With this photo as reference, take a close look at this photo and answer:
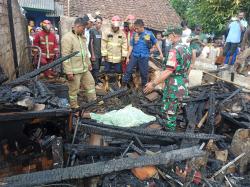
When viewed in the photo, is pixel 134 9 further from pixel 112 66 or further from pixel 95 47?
pixel 112 66

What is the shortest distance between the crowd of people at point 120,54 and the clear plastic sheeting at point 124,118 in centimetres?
66

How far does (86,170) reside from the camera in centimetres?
321

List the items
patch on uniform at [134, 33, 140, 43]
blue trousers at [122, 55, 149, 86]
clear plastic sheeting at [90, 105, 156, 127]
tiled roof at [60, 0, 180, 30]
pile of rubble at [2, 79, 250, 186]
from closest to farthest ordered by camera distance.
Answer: pile of rubble at [2, 79, 250, 186]
clear plastic sheeting at [90, 105, 156, 127]
patch on uniform at [134, 33, 140, 43]
blue trousers at [122, 55, 149, 86]
tiled roof at [60, 0, 180, 30]

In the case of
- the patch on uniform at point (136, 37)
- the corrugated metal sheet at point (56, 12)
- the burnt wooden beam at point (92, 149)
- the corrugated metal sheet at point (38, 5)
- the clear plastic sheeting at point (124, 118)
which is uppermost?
the corrugated metal sheet at point (38, 5)

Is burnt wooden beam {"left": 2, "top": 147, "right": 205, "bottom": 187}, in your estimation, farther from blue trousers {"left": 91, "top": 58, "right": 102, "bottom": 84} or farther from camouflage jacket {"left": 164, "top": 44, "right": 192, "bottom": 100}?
blue trousers {"left": 91, "top": 58, "right": 102, "bottom": 84}

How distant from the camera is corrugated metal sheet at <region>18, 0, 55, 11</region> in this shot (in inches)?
633

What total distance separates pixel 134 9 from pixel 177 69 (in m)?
16.9

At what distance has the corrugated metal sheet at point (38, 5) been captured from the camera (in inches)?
633

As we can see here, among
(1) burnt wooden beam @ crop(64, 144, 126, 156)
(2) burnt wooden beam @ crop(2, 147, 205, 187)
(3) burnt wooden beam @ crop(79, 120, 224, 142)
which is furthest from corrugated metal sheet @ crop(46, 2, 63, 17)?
(2) burnt wooden beam @ crop(2, 147, 205, 187)

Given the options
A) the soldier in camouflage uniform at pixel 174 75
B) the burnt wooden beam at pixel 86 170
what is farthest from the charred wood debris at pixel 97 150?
the soldier in camouflage uniform at pixel 174 75

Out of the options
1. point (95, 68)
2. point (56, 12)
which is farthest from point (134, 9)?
point (95, 68)

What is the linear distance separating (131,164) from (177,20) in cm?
2126

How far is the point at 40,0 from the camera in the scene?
16.9m

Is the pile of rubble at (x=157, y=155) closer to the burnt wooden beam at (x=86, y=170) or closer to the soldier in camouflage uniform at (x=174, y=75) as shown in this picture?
the burnt wooden beam at (x=86, y=170)
